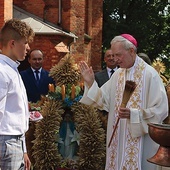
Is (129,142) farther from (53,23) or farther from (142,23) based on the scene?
(142,23)

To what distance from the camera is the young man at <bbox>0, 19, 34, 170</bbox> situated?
11.7 feet

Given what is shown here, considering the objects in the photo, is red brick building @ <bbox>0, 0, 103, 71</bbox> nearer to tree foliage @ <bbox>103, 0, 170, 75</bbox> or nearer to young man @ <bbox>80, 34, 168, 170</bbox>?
young man @ <bbox>80, 34, 168, 170</bbox>

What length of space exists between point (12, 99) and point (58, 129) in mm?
2633

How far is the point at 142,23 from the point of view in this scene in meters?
28.0

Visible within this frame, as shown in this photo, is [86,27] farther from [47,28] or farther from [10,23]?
[10,23]

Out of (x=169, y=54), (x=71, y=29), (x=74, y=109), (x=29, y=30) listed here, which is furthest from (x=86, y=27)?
(x=29, y=30)

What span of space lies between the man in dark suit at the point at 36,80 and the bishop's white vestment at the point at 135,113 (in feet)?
8.92

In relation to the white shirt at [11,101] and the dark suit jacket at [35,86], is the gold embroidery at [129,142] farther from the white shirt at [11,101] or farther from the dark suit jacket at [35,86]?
the dark suit jacket at [35,86]

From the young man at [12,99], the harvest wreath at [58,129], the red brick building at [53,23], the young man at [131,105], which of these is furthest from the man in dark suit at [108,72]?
the red brick building at [53,23]

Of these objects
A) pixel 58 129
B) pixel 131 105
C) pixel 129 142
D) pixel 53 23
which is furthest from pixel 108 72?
pixel 53 23

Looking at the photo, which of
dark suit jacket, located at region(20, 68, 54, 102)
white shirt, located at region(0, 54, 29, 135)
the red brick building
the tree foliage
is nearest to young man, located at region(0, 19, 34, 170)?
white shirt, located at region(0, 54, 29, 135)

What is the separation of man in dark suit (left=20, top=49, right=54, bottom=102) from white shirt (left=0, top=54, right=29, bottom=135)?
13.0 feet

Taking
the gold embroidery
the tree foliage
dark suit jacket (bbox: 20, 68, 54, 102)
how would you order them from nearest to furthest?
1. the gold embroidery
2. dark suit jacket (bbox: 20, 68, 54, 102)
3. the tree foliage

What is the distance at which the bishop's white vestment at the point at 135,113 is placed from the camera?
479 cm
